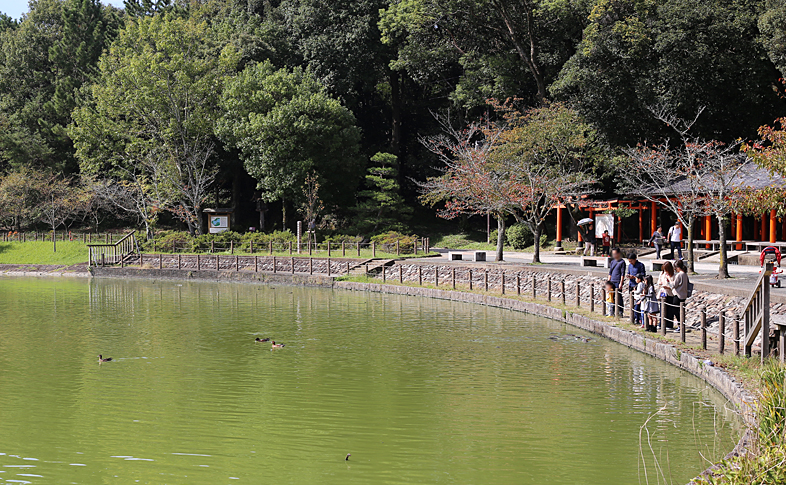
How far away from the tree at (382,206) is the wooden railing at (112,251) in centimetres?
1340

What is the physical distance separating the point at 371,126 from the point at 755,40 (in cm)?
2843

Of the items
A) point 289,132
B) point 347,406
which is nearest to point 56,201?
point 289,132

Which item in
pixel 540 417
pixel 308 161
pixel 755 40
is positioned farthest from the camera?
pixel 308 161

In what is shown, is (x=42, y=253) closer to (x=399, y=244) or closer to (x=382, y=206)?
(x=382, y=206)

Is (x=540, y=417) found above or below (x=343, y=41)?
below

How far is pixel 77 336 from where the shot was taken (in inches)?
733

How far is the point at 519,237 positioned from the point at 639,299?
2313 cm

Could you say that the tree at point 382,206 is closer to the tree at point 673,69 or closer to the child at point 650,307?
the tree at point 673,69

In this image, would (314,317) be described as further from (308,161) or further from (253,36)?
(253,36)

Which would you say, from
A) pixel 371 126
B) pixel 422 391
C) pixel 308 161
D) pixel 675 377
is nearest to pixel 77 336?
pixel 422 391

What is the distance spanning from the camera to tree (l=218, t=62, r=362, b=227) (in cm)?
4456

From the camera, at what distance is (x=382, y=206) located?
46.0 meters

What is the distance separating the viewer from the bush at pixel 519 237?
40125 mm

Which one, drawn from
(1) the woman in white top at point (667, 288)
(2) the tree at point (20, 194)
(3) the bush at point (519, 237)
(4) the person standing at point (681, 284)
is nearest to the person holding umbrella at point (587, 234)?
(3) the bush at point (519, 237)
